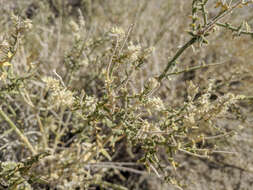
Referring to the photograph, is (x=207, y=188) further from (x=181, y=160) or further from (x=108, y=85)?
(x=108, y=85)

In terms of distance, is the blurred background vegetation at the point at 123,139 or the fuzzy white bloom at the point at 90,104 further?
the blurred background vegetation at the point at 123,139

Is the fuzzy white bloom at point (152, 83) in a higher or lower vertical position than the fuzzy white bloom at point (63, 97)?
higher

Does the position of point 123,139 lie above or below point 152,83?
below

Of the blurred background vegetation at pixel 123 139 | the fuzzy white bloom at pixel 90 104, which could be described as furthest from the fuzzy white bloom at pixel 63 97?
the blurred background vegetation at pixel 123 139

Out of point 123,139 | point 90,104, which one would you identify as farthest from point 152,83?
point 123,139

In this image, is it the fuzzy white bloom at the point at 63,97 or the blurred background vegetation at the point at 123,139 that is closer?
the fuzzy white bloom at the point at 63,97

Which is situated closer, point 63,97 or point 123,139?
point 63,97

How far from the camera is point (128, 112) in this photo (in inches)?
25.4

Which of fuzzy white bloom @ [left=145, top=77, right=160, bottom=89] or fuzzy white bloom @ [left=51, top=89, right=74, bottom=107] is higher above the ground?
fuzzy white bloom @ [left=145, top=77, right=160, bottom=89]

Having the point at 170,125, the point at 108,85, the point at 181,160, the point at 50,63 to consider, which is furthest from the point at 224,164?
the point at 50,63

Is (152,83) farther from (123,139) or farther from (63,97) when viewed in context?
(123,139)

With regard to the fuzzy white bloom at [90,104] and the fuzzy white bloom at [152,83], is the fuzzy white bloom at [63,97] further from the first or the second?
the fuzzy white bloom at [152,83]

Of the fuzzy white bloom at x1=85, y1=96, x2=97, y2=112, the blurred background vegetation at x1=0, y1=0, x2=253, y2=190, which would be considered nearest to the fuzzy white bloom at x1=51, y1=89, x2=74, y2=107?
the fuzzy white bloom at x1=85, y1=96, x2=97, y2=112

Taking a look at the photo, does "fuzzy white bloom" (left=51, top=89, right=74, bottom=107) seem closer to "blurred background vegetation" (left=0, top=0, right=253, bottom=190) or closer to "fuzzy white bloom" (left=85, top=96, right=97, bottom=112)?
"fuzzy white bloom" (left=85, top=96, right=97, bottom=112)
